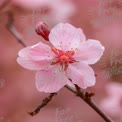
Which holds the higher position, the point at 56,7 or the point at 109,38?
the point at 56,7

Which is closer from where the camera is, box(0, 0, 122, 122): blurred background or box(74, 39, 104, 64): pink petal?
box(74, 39, 104, 64): pink petal

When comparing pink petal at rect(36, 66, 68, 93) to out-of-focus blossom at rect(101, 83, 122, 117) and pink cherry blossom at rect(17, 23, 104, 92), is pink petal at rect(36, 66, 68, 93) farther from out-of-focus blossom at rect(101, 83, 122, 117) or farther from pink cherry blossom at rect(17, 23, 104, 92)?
out-of-focus blossom at rect(101, 83, 122, 117)

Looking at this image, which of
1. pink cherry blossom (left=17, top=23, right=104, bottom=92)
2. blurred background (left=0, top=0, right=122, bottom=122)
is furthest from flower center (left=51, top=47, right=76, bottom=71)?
blurred background (left=0, top=0, right=122, bottom=122)

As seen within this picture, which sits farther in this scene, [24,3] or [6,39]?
[6,39]

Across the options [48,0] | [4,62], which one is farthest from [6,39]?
[48,0]

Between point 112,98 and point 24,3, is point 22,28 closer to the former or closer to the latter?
point 24,3

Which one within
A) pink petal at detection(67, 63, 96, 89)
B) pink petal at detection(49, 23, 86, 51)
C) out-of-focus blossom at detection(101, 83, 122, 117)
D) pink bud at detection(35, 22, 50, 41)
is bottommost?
out-of-focus blossom at detection(101, 83, 122, 117)

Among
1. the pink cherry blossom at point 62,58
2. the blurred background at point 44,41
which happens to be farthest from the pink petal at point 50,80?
the blurred background at point 44,41

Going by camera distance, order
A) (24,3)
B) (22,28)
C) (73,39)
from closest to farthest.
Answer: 1. (73,39)
2. (24,3)
3. (22,28)
